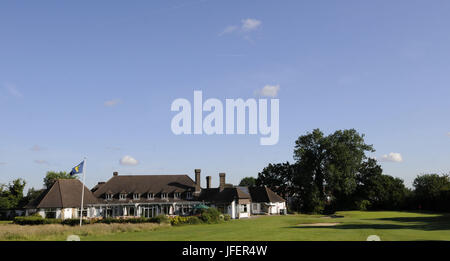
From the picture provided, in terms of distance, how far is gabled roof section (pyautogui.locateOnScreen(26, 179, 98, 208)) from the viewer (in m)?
55.2

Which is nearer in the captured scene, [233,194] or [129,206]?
[233,194]

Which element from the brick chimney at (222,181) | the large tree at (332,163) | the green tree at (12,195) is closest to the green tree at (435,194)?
the large tree at (332,163)

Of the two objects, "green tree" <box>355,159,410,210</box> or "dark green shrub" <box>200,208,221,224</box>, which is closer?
"dark green shrub" <box>200,208,221,224</box>

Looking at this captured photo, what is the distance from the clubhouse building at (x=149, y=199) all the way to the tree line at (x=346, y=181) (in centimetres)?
775

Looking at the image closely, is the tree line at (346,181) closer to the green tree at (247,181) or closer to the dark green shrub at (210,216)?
the dark green shrub at (210,216)

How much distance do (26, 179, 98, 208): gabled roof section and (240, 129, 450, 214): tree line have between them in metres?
39.6

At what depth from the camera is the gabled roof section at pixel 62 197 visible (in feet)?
181

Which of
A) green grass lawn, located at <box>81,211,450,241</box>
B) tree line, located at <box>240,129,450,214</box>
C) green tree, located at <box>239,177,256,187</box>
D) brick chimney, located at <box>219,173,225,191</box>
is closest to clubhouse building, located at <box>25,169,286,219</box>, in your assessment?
brick chimney, located at <box>219,173,225,191</box>

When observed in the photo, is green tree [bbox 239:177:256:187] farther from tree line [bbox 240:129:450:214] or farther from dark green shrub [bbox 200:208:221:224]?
dark green shrub [bbox 200:208:221:224]

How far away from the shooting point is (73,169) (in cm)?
4150

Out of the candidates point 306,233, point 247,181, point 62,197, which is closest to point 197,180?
point 62,197
